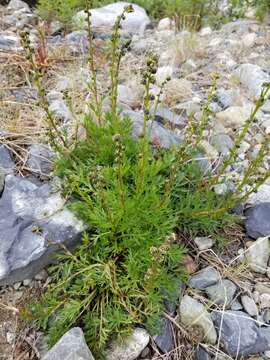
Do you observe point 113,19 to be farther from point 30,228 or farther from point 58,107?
point 30,228

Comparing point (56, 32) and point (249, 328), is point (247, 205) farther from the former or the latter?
point (56, 32)

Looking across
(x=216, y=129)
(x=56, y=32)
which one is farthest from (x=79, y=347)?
(x=56, y=32)

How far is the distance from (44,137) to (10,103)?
66 centimetres

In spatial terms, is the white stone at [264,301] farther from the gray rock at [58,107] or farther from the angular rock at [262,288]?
the gray rock at [58,107]

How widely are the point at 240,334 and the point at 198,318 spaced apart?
246 mm

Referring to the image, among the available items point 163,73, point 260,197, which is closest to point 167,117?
point 163,73

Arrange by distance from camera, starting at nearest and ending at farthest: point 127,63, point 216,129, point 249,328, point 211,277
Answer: point 249,328 → point 211,277 → point 216,129 → point 127,63

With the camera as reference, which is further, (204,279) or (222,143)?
(222,143)

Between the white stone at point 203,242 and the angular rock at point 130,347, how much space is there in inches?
28.8

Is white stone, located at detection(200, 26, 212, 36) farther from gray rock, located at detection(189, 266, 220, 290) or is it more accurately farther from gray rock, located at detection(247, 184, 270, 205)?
gray rock, located at detection(189, 266, 220, 290)

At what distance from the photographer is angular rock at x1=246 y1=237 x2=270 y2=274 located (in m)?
2.74

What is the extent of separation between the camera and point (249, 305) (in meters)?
2.53

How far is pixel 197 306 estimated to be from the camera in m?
2.47

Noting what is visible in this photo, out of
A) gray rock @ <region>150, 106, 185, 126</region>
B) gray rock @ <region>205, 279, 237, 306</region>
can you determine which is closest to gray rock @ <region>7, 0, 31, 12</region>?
gray rock @ <region>150, 106, 185, 126</region>
